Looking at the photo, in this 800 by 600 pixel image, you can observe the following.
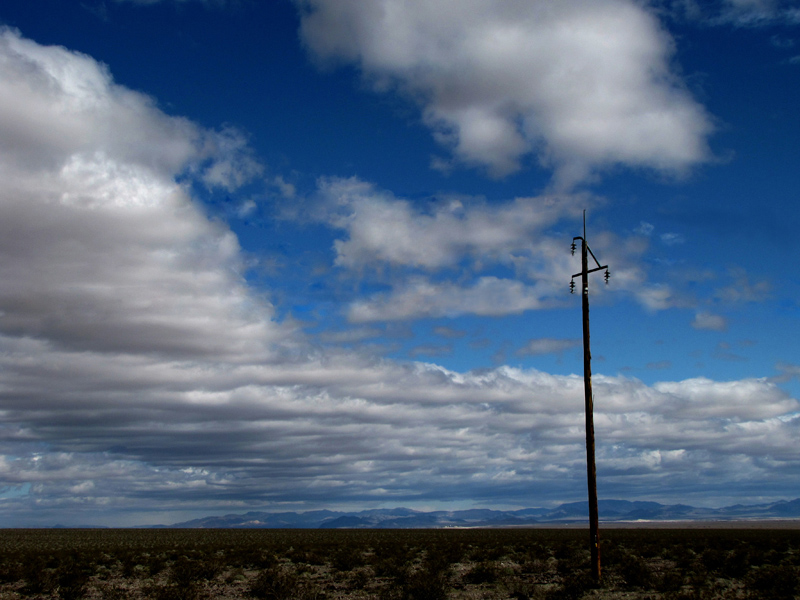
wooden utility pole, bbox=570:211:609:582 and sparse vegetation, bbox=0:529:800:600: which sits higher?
wooden utility pole, bbox=570:211:609:582

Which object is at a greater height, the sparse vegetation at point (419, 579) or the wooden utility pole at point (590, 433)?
the wooden utility pole at point (590, 433)

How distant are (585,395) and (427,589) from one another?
871cm

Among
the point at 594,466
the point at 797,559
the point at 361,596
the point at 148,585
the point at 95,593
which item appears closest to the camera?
the point at 594,466

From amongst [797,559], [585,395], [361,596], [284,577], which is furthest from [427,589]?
[797,559]

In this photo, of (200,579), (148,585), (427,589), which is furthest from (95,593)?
(427,589)

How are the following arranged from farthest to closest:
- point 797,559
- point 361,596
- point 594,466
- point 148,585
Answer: point 797,559, point 148,585, point 361,596, point 594,466

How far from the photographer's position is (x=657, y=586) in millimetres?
24297

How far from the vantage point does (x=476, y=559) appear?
37062mm

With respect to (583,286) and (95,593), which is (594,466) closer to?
(583,286)

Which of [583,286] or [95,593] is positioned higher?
[583,286]

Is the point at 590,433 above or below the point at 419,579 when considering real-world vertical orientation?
above

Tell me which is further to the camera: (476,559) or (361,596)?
(476,559)

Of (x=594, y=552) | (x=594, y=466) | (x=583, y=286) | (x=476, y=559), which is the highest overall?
(x=583, y=286)

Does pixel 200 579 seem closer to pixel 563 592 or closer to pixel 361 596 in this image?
pixel 361 596
